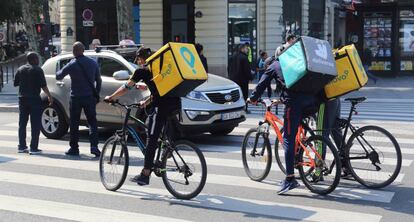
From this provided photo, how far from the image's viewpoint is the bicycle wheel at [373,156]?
734 cm

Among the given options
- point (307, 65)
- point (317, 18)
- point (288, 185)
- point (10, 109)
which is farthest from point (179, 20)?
point (307, 65)

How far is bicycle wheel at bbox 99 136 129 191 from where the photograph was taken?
7480 mm

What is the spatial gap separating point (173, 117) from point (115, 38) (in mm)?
24475

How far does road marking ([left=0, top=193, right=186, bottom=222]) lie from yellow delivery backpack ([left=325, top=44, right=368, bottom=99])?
2547 millimetres

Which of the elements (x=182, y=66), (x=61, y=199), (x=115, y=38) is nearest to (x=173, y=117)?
(x=182, y=66)

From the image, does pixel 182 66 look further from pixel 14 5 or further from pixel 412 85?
pixel 14 5

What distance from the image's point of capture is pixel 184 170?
7.01m

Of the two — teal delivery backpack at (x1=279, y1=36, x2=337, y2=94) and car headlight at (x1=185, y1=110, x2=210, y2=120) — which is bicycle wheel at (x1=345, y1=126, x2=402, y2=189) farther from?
car headlight at (x1=185, y1=110, x2=210, y2=120)

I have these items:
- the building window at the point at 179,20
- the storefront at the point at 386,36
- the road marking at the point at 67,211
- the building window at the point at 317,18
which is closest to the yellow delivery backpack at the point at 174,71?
the road marking at the point at 67,211

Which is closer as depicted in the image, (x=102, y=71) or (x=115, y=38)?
(x=102, y=71)

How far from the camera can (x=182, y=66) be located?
6.91 m

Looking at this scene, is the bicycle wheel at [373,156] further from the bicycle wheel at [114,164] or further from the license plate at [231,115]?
the license plate at [231,115]

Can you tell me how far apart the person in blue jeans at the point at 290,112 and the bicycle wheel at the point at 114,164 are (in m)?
1.83

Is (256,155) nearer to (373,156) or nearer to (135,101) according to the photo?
(373,156)
